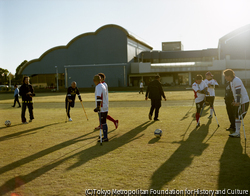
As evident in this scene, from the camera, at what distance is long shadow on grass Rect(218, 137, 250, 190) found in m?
3.85

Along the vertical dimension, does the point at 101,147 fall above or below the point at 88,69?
below

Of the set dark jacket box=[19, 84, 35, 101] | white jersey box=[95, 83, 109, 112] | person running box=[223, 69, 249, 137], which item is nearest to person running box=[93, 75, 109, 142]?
white jersey box=[95, 83, 109, 112]

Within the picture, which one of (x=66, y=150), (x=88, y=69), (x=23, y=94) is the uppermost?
(x=88, y=69)

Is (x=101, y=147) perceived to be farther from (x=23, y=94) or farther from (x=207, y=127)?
(x=23, y=94)

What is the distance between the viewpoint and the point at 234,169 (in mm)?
4527

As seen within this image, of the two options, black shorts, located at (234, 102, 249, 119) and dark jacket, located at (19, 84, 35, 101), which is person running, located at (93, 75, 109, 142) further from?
dark jacket, located at (19, 84, 35, 101)

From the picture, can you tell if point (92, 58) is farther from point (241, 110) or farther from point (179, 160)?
point (179, 160)

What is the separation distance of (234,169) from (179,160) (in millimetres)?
1086

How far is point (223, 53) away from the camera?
198 feet

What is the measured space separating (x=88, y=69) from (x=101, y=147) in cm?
5209

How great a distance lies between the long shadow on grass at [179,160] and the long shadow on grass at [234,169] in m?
0.61

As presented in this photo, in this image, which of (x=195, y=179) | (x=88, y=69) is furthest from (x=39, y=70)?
(x=195, y=179)

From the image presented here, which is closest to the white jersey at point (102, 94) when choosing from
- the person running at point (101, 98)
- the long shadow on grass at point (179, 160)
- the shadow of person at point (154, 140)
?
the person running at point (101, 98)

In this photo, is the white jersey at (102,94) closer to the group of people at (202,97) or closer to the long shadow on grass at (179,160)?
the group of people at (202,97)
